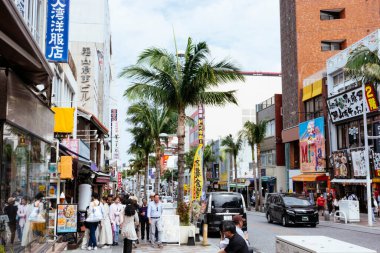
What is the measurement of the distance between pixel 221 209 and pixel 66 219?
697 centimetres

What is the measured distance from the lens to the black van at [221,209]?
62.8ft

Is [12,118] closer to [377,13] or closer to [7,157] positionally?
Answer: [7,157]

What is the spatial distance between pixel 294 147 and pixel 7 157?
44.6 m

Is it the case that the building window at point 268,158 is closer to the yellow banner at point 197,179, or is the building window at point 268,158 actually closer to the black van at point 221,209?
the yellow banner at point 197,179

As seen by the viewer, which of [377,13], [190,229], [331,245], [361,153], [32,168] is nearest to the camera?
[331,245]

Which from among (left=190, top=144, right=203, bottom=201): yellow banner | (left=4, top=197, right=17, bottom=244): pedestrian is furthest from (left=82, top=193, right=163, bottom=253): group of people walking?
(left=4, top=197, right=17, bottom=244): pedestrian

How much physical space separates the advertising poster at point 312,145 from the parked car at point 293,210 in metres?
16.4

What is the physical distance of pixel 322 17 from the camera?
5062 centimetres

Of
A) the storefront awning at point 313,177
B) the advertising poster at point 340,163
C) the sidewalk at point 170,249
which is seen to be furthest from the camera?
the storefront awning at point 313,177

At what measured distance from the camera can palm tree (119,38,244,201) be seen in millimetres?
18688

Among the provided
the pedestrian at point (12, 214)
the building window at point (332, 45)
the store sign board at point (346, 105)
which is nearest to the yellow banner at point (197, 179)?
the pedestrian at point (12, 214)

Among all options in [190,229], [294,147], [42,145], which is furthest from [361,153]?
[42,145]

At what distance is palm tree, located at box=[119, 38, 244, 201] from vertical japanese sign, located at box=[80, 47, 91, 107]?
25102 mm

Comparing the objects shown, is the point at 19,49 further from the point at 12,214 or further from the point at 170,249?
the point at 170,249
